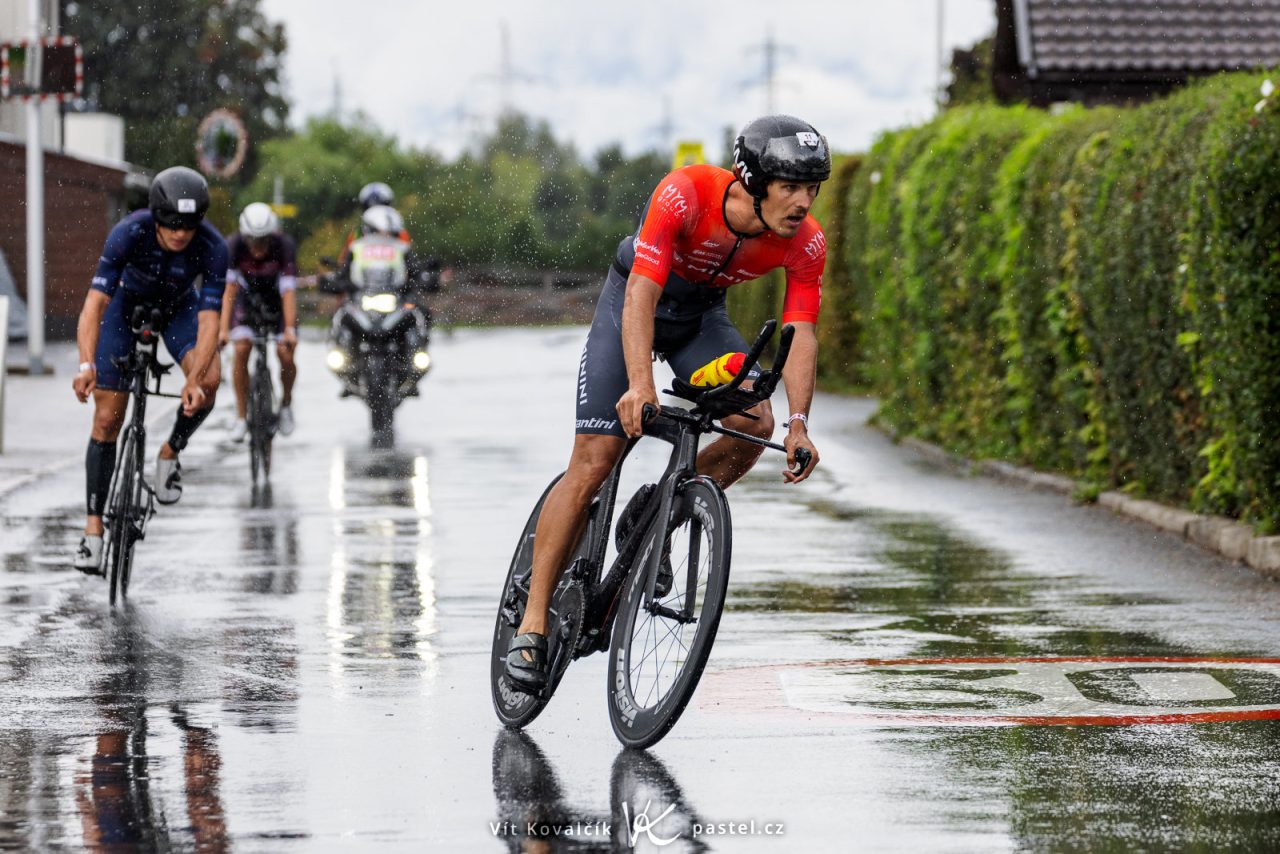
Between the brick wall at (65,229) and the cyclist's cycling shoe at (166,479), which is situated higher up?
the brick wall at (65,229)

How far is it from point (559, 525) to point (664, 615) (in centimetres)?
59

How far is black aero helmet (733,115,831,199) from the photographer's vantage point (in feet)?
21.7

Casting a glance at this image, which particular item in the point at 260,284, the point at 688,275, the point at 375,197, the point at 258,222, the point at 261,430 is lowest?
the point at 261,430

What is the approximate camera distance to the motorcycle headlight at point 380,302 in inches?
809

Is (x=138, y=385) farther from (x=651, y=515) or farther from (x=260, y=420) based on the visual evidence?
(x=260, y=420)

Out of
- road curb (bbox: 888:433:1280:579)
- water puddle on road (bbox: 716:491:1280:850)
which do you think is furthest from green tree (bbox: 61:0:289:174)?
water puddle on road (bbox: 716:491:1280:850)

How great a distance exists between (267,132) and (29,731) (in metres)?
93.0

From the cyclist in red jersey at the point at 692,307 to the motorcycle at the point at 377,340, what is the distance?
13.2m

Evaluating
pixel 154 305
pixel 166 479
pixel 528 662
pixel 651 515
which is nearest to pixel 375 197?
pixel 166 479

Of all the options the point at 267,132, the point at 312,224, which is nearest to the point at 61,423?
the point at 312,224

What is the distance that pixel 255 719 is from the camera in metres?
7.29

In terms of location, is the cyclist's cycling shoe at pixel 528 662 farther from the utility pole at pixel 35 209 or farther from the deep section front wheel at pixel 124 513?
the utility pole at pixel 35 209

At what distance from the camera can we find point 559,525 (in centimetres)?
707

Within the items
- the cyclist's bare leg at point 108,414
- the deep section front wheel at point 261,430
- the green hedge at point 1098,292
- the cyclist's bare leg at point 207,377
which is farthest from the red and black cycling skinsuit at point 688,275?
the deep section front wheel at point 261,430
